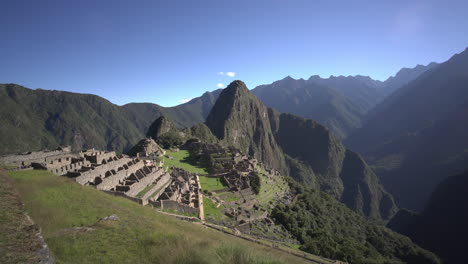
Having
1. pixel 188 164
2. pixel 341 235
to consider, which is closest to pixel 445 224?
pixel 341 235

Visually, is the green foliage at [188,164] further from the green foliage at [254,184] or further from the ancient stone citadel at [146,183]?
the green foliage at [254,184]

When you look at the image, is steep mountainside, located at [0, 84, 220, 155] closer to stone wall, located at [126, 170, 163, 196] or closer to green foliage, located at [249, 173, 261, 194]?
stone wall, located at [126, 170, 163, 196]

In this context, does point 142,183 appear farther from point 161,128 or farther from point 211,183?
point 161,128

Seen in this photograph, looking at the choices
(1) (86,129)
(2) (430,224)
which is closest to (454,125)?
(2) (430,224)

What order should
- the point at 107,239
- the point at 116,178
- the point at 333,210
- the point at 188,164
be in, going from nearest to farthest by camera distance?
the point at 107,239 → the point at 116,178 → the point at 188,164 → the point at 333,210

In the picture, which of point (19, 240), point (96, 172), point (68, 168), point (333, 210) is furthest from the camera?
point (333, 210)

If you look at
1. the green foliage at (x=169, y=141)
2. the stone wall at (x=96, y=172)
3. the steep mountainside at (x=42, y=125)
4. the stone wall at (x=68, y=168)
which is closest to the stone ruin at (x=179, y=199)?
the stone wall at (x=96, y=172)
